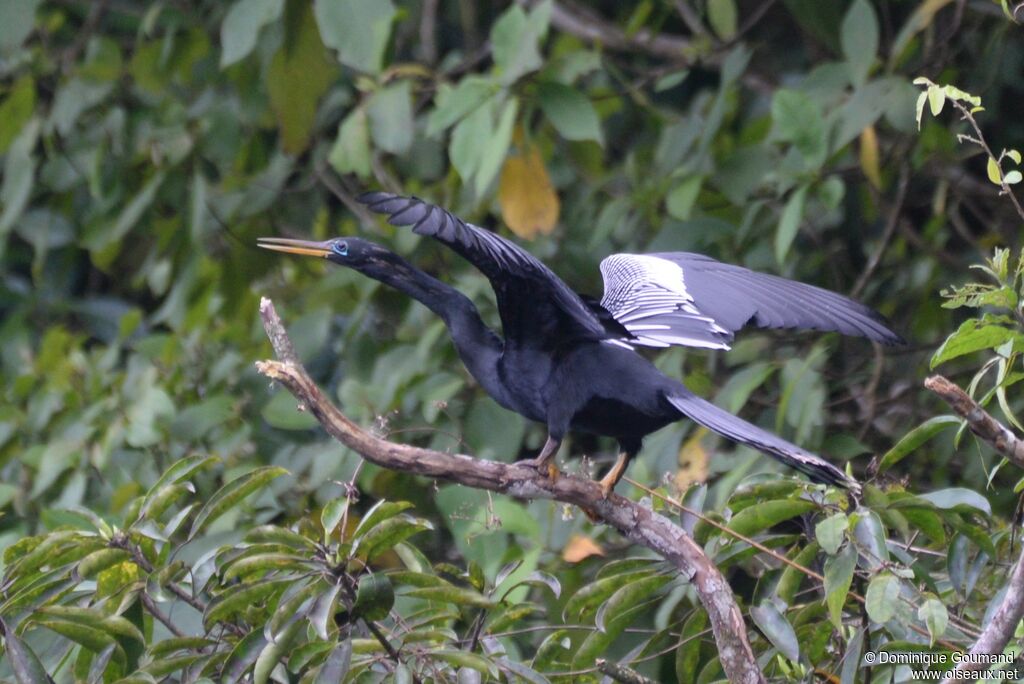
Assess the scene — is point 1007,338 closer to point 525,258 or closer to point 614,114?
point 525,258

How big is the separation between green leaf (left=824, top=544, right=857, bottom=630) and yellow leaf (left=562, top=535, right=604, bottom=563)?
1.12 metres

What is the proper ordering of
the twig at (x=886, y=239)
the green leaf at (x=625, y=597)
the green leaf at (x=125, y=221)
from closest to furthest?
the green leaf at (x=625, y=597) < the twig at (x=886, y=239) < the green leaf at (x=125, y=221)

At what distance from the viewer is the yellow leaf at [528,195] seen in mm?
4262

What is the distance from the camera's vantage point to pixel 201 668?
2.38 metres

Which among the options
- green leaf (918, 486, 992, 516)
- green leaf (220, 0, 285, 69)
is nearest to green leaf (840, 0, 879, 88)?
green leaf (220, 0, 285, 69)

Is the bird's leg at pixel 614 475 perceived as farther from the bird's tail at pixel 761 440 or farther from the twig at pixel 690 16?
the twig at pixel 690 16

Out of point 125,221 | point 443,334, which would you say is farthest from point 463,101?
point 125,221

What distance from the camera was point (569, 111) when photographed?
13.3ft

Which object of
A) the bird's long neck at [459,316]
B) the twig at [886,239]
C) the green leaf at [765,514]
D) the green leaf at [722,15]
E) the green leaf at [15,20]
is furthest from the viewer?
the green leaf at [722,15]

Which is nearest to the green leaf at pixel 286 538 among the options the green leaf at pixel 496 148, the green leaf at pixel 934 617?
the green leaf at pixel 934 617

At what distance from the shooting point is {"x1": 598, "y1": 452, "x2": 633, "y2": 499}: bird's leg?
271cm

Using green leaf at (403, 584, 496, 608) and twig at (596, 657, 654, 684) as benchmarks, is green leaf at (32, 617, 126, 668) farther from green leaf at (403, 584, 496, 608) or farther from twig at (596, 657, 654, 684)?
twig at (596, 657, 654, 684)

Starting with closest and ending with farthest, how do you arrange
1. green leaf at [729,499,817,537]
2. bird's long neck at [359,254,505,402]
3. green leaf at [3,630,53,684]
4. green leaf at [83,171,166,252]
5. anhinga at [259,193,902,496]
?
green leaf at [3,630,53,684]
green leaf at [729,499,817,537]
anhinga at [259,193,902,496]
bird's long neck at [359,254,505,402]
green leaf at [83,171,166,252]

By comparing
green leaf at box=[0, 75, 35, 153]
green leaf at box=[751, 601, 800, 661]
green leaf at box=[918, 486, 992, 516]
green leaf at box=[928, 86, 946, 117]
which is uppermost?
green leaf at box=[928, 86, 946, 117]
